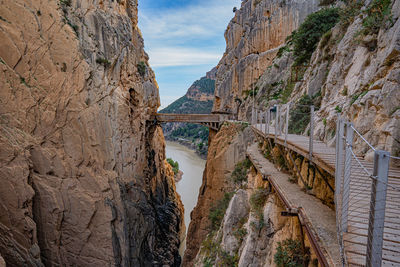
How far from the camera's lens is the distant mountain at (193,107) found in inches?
3093

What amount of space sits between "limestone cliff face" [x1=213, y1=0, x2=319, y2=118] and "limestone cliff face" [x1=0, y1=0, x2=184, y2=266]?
48.1ft

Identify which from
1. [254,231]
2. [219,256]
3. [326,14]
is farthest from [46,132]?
[326,14]

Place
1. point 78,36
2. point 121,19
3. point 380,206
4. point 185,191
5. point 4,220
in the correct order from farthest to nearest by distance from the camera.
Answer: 1. point 185,191
2. point 121,19
3. point 78,36
4. point 4,220
5. point 380,206

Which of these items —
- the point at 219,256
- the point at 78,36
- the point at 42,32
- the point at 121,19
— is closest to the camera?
the point at 219,256

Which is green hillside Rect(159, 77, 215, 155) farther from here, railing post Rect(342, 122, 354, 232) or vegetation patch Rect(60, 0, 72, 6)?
railing post Rect(342, 122, 354, 232)

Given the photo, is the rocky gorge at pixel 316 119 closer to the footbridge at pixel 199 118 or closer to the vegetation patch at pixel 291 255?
the vegetation patch at pixel 291 255

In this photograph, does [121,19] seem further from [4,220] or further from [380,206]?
[380,206]

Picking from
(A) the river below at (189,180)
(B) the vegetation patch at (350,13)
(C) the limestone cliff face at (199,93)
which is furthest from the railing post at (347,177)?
(C) the limestone cliff face at (199,93)

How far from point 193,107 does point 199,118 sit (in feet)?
279

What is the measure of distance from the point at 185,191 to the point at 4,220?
936 inches

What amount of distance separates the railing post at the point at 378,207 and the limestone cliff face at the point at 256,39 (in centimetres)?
2154

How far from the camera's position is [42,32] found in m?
10.4

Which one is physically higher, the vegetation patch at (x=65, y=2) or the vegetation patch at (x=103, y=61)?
the vegetation patch at (x=65, y=2)

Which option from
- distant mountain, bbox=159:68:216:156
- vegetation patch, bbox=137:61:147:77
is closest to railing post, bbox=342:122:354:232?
vegetation patch, bbox=137:61:147:77
